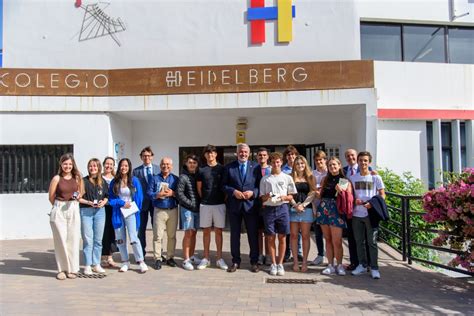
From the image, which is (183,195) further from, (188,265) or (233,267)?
(233,267)

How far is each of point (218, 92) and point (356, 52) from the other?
380cm

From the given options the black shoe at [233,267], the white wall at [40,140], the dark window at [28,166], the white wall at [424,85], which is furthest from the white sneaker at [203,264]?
Result: the white wall at [424,85]

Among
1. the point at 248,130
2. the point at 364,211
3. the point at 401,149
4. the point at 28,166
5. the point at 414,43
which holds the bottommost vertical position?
the point at 364,211

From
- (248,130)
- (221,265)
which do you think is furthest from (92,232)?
(248,130)

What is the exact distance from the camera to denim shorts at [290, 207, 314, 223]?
5336mm

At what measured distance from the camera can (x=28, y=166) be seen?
817 centimetres

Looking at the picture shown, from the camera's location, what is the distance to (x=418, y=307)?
13.1ft

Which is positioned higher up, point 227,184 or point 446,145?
point 446,145

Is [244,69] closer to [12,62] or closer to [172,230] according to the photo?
[172,230]

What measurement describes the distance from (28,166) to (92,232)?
154 inches

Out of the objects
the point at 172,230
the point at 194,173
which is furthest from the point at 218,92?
the point at 172,230

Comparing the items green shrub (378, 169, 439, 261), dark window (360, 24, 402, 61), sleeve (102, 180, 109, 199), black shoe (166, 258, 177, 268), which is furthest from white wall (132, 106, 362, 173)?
black shoe (166, 258, 177, 268)

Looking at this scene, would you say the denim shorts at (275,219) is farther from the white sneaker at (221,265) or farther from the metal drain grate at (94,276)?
the metal drain grate at (94,276)

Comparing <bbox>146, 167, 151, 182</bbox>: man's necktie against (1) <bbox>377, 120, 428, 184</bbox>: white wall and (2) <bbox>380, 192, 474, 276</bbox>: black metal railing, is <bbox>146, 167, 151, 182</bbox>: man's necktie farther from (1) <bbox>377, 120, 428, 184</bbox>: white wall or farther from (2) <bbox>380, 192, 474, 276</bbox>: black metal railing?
(1) <bbox>377, 120, 428, 184</bbox>: white wall
